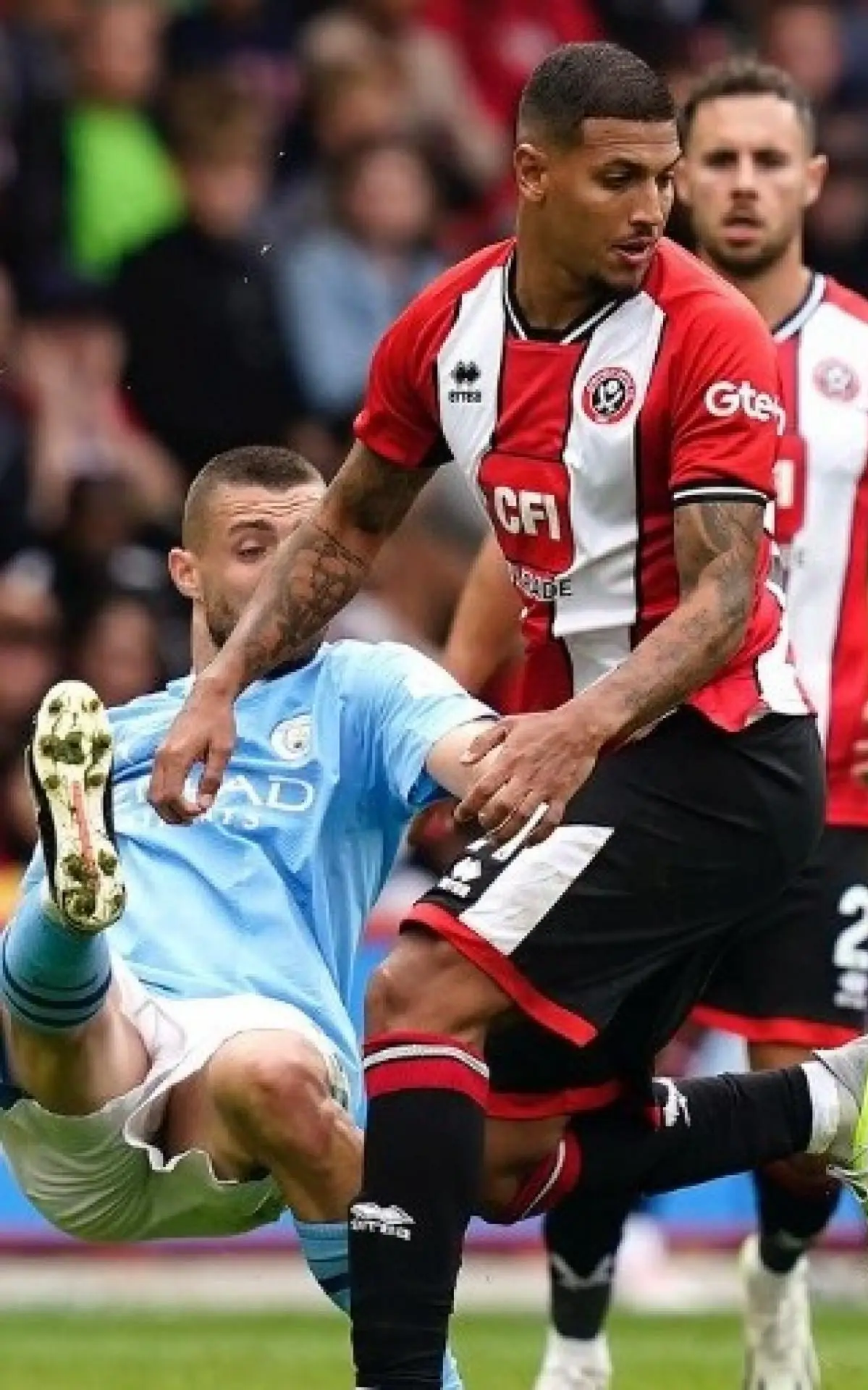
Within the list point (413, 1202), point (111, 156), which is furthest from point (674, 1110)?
point (111, 156)

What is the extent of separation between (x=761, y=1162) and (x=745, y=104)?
9.00 ft

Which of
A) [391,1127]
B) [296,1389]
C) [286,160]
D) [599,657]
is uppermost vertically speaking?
[599,657]

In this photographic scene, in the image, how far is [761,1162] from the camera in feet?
22.9

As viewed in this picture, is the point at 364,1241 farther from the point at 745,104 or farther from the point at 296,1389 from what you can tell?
A: the point at 745,104

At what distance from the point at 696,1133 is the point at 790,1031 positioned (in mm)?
1241

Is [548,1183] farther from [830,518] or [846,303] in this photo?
[846,303]

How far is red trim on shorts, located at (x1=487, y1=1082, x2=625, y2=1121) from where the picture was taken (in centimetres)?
664

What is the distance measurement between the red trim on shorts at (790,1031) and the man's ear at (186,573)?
168 cm

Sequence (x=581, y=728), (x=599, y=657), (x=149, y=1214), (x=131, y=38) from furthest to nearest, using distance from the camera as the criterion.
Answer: (x=131, y=38), (x=149, y=1214), (x=599, y=657), (x=581, y=728)

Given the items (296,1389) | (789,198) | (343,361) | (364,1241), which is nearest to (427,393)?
(364,1241)

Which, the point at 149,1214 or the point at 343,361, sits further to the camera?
the point at 343,361

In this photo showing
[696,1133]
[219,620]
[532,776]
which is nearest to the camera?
[532,776]

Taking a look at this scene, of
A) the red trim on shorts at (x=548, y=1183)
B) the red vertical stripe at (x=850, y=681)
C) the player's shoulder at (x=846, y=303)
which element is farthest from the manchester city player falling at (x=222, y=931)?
the player's shoulder at (x=846, y=303)

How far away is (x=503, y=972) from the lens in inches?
239
